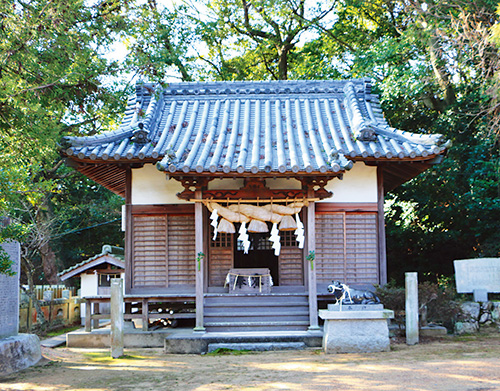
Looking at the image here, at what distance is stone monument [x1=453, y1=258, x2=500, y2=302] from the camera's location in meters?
14.4

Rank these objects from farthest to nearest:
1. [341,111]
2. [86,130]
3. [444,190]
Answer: [86,130], [444,190], [341,111]

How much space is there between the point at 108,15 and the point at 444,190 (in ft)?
46.8

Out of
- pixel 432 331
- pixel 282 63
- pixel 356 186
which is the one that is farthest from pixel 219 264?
pixel 282 63

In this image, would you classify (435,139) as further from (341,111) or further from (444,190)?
(444,190)

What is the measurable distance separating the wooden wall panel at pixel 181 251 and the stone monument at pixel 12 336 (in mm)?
4229

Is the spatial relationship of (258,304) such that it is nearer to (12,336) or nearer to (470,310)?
(12,336)

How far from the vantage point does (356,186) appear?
44.0ft

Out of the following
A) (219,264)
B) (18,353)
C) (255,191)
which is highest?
(255,191)

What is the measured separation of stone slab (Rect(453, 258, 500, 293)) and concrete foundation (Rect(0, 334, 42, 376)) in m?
11.0

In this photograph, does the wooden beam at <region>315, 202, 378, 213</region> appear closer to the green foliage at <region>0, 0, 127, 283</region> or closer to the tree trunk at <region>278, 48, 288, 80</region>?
the green foliage at <region>0, 0, 127, 283</region>

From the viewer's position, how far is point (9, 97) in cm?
885

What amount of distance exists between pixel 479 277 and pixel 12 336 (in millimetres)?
11674

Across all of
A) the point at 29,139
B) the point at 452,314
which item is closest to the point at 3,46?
the point at 29,139

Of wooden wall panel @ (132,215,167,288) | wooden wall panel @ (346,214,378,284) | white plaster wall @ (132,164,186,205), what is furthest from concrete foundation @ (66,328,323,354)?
white plaster wall @ (132,164,186,205)
